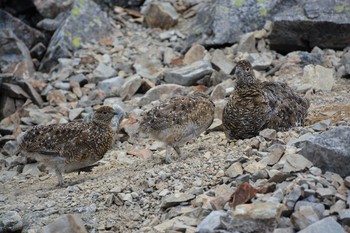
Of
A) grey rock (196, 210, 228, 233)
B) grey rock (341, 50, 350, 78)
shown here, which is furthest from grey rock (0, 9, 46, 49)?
grey rock (196, 210, 228, 233)

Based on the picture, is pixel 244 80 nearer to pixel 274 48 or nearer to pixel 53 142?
pixel 53 142

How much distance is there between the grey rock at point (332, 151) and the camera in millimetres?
7340

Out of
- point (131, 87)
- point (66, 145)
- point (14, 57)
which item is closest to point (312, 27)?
point (131, 87)

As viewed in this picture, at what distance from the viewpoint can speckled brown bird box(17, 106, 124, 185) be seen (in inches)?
390

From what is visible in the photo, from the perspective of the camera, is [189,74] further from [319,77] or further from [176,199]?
[176,199]

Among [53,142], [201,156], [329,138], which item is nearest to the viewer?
[329,138]

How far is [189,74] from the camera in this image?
45.1ft

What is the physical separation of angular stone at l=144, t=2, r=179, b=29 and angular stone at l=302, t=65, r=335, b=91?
15.3ft

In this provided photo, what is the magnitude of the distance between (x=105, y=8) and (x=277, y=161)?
10563 millimetres

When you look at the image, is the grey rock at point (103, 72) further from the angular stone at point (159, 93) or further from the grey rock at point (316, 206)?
the grey rock at point (316, 206)

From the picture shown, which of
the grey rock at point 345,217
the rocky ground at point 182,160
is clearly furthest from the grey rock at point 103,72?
the grey rock at point 345,217

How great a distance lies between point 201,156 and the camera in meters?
9.33

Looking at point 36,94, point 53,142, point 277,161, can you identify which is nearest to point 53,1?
point 36,94

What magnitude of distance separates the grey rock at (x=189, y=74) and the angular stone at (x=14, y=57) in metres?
3.46
